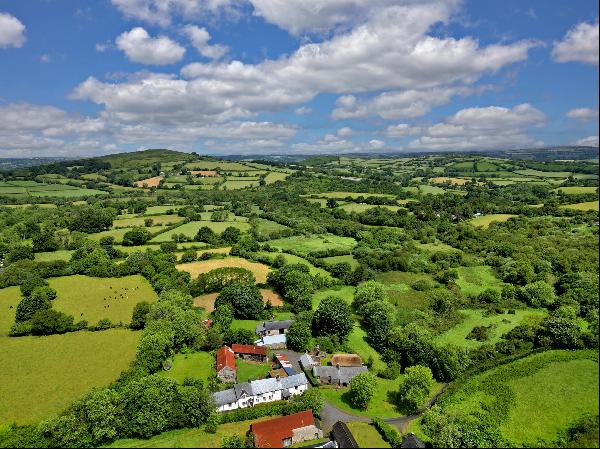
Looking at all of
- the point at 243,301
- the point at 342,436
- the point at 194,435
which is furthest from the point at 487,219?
the point at 194,435

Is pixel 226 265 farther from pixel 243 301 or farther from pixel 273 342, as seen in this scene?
pixel 273 342

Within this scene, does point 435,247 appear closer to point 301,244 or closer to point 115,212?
point 301,244

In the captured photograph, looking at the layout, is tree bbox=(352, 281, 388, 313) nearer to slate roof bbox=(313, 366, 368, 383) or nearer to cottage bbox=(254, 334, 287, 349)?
cottage bbox=(254, 334, 287, 349)

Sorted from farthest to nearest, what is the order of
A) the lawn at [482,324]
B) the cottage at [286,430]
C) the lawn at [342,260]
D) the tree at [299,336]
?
the lawn at [342,260] < the tree at [299,336] < the lawn at [482,324] < the cottage at [286,430]

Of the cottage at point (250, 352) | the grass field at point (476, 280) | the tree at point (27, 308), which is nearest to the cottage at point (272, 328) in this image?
the cottage at point (250, 352)

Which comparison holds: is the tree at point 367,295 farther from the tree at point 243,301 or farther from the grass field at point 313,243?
the grass field at point 313,243

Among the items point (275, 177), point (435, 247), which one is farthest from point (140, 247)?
point (275, 177)

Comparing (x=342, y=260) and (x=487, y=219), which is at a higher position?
(x=487, y=219)
